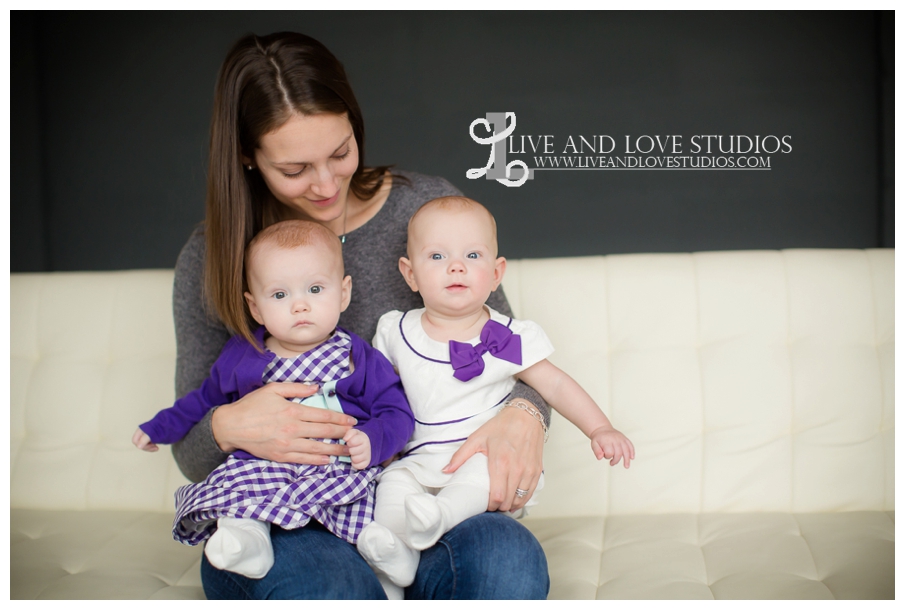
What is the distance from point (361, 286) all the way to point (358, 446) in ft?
1.48

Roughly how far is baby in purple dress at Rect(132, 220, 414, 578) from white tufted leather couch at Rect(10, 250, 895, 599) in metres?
0.44

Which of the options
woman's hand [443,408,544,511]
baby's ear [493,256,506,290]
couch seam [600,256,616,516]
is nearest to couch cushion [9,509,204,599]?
woman's hand [443,408,544,511]

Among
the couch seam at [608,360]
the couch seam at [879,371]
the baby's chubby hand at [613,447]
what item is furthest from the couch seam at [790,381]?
the baby's chubby hand at [613,447]

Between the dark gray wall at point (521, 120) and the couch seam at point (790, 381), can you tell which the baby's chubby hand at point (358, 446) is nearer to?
the dark gray wall at point (521, 120)

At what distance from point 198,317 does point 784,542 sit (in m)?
1.32

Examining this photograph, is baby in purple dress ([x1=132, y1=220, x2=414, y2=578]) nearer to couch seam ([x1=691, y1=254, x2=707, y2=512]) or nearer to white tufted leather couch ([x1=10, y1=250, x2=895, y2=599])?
white tufted leather couch ([x1=10, y1=250, x2=895, y2=599])

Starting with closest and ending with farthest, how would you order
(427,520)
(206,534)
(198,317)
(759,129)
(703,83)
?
(427,520) → (206,534) → (198,317) → (759,129) → (703,83)

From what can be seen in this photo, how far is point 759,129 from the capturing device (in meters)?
1.89

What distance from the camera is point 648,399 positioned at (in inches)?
72.8

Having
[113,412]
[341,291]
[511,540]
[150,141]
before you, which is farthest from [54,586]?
[150,141]

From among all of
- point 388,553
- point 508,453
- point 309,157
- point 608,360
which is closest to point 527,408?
point 508,453

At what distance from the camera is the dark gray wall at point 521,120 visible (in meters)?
2.08

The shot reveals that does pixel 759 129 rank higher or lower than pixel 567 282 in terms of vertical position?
higher

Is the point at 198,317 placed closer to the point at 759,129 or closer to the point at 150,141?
the point at 150,141
